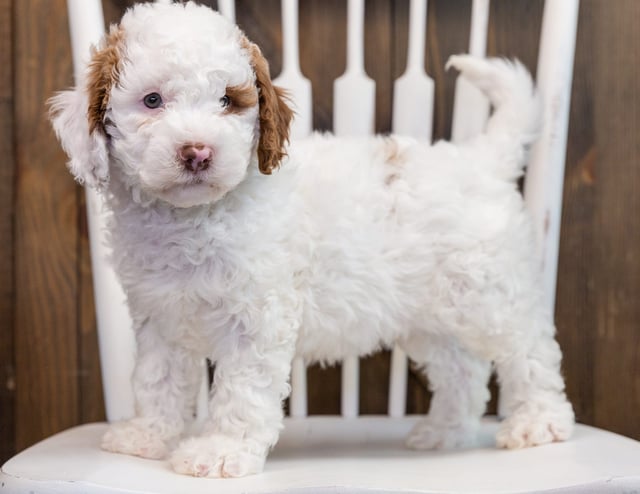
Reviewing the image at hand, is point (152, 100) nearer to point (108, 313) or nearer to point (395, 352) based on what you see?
point (108, 313)

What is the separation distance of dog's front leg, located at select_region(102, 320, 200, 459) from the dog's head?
21 cm

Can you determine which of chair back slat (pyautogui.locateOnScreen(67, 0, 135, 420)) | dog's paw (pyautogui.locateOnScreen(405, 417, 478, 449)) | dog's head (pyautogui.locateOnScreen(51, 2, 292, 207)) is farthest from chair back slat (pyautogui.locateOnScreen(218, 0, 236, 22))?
dog's paw (pyautogui.locateOnScreen(405, 417, 478, 449))

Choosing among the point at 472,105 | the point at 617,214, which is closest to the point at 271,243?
the point at 472,105

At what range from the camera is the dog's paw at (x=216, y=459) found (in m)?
0.99

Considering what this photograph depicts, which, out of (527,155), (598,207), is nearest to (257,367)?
(527,155)

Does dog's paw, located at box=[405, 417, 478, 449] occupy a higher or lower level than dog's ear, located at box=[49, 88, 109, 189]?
lower

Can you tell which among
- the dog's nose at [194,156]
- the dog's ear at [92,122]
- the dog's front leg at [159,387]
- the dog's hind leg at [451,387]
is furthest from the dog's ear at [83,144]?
the dog's hind leg at [451,387]

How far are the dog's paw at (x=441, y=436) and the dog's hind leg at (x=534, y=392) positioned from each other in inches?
2.7

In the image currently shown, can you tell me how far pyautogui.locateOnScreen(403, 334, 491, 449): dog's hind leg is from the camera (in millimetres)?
1298

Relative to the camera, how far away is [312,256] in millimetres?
1135

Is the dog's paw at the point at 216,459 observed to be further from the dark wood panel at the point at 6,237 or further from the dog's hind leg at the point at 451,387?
the dark wood panel at the point at 6,237

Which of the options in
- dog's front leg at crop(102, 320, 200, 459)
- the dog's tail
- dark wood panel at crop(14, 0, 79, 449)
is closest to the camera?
dog's front leg at crop(102, 320, 200, 459)

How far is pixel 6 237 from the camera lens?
1573mm

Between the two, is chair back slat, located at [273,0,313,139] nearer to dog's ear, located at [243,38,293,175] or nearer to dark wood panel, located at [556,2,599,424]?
dog's ear, located at [243,38,293,175]
